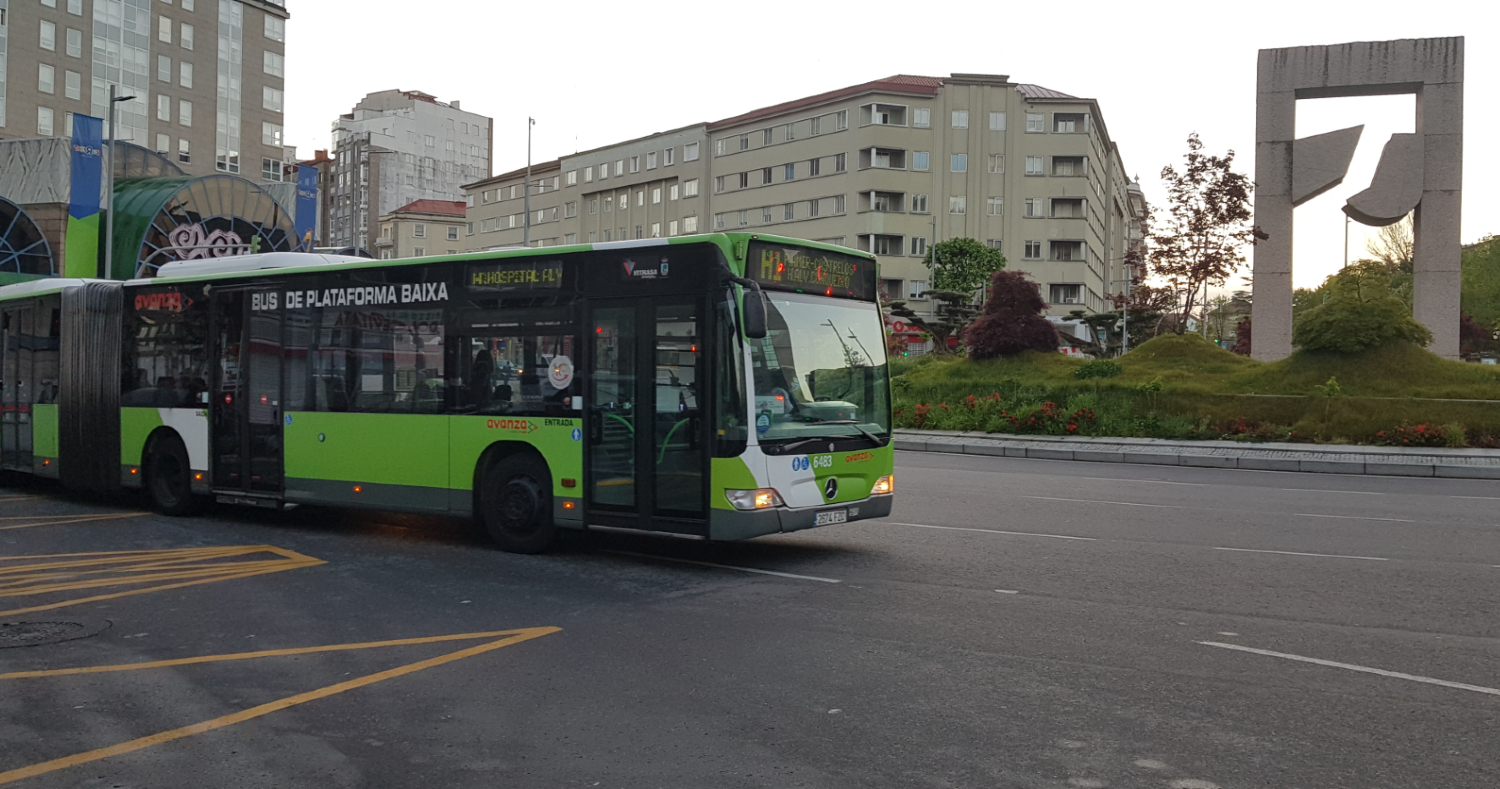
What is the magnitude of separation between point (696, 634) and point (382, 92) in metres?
138

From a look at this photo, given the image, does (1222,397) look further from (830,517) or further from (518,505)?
(518,505)

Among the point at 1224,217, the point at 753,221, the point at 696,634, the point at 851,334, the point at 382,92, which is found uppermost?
the point at 382,92

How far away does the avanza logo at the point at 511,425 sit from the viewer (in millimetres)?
10391

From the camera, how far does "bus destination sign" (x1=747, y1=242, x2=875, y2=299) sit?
9.65m

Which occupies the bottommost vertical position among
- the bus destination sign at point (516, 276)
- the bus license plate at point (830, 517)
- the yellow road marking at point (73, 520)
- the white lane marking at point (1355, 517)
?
the yellow road marking at point (73, 520)

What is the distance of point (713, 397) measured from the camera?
938 cm

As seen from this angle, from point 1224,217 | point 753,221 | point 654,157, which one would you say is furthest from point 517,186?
point 1224,217

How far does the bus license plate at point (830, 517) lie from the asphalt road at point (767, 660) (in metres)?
0.40

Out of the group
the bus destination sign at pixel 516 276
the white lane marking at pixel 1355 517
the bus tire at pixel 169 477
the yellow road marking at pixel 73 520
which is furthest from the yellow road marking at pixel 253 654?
the white lane marking at pixel 1355 517

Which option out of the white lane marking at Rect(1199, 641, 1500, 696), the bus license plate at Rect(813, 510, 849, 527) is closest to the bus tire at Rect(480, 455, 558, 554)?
the bus license plate at Rect(813, 510, 849, 527)

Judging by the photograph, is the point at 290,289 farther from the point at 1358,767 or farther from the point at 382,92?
the point at 382,92

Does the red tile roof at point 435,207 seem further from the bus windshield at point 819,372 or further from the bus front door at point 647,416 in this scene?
the bus windshield at point 819,372

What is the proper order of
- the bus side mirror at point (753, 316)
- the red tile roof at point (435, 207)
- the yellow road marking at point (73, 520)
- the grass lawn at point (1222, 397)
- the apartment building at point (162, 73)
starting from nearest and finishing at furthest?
the bus side mirror at point (753, 316), the yellow road marking at point (73, 520), the grass lawn at point (1222, 397), the apartment building at point (162, 73), the red tile roof at point (435, 207)

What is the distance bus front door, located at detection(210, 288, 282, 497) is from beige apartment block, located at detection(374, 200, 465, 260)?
112093 mm
